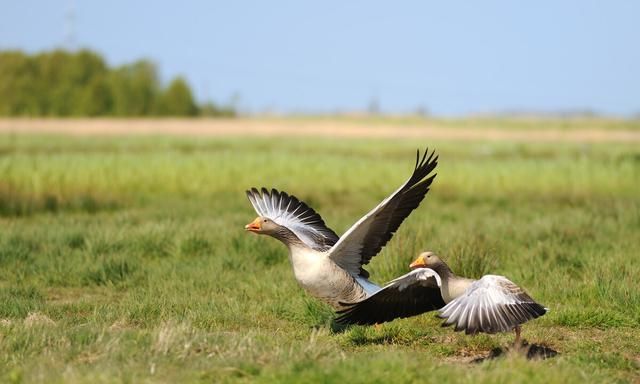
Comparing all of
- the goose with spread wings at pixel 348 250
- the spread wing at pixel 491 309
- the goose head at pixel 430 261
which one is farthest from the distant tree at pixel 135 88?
the spread wing at pixel 491 309

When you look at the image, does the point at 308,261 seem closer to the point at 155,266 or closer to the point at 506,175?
the point at 155,266

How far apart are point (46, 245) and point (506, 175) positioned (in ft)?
42.9

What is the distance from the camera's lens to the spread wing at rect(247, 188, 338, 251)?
7.93 m

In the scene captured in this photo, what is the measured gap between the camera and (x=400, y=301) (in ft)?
22.1

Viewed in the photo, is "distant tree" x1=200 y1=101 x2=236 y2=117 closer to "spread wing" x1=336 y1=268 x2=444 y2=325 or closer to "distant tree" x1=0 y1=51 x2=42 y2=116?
"distant tree" x1=0 y1=51 x2=42 y2=116

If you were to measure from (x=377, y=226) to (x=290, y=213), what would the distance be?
56.7 inches

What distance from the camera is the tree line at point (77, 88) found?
69.9 meters

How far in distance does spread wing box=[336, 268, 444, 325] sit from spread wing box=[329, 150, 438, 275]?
48cm

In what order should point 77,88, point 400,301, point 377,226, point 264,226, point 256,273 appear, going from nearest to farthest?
point 400,301, point 377,226, point 264,226, point 256,273, point 77,88

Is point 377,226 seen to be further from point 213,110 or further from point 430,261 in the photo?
point 213,110

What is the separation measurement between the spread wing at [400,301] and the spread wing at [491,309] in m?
0.51

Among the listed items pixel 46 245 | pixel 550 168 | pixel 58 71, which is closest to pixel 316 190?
pixel 550 168

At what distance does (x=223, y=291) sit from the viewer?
9016 millimetres

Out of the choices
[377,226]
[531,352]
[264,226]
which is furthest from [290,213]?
[531,352]
